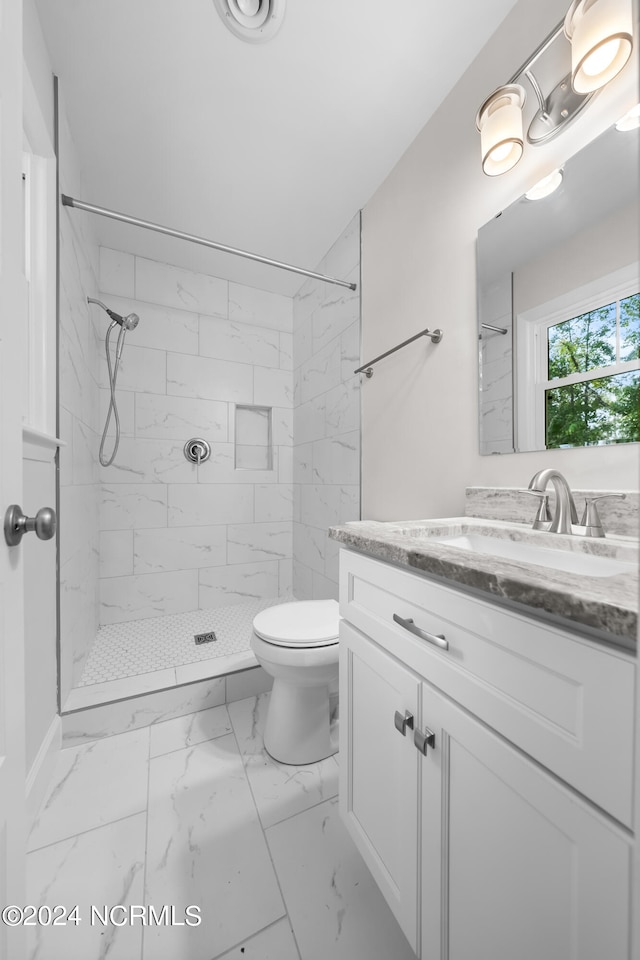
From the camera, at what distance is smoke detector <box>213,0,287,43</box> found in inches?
44.4

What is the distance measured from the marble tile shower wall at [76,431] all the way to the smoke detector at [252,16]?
A: 787mm

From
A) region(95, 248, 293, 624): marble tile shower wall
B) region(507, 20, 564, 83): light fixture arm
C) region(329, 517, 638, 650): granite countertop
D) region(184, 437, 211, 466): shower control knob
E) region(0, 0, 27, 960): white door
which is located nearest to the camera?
region(329, 517, 638, 650): granite countertop

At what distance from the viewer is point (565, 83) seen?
3.13 feet

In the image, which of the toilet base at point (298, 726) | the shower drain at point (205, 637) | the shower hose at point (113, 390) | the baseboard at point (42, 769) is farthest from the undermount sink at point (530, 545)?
the shower hose at point (113, 390)

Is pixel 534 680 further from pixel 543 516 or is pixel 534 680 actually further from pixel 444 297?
pixel 444 297

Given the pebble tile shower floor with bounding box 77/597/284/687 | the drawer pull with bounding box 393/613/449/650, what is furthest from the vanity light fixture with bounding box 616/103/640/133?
the pebble tile shower floor with bounding box 77/597/284/687

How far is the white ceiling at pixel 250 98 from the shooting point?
3.86 feet

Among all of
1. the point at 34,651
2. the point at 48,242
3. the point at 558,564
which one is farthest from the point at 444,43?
the point at 34,651

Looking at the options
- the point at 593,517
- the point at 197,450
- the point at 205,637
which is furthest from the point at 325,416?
the point at 593,517

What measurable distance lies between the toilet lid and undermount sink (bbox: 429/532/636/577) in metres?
0.58

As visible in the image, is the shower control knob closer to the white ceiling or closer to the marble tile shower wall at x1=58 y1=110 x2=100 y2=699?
the marble tile shower wall at x1=58 y1=110 x2=100 y2=699

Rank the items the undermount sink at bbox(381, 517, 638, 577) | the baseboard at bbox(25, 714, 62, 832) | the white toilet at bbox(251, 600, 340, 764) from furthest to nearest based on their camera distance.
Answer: the white toilet at bbox(251, 600, 340, 764), the baseboard at bbox(25, 714, 62, 832), the undermount sink at bbox(381, 517, 638, 577)

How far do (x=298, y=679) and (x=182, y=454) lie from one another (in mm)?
1753

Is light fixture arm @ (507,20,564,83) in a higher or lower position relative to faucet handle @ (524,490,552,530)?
higher
